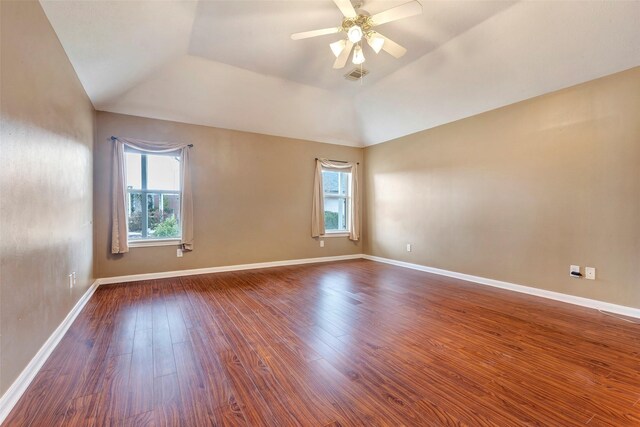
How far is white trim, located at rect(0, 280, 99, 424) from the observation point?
1.47 m

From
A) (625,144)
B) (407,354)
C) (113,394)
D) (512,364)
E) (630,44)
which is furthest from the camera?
(625,144)

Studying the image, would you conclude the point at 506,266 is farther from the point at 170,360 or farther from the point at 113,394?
the point at 113,394

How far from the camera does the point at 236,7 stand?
272 cm

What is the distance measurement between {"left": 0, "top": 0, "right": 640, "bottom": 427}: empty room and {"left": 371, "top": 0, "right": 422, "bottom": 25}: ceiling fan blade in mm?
31

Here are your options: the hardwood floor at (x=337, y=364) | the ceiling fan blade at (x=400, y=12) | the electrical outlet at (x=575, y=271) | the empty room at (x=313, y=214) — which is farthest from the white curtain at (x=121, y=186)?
the electrical outlet at (x=575, y=271)

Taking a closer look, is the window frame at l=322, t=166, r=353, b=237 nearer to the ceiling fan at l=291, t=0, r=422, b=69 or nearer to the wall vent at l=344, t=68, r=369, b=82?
the wall vent at l=344, t=68, r=369, b=82

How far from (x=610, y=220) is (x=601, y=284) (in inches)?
27.1

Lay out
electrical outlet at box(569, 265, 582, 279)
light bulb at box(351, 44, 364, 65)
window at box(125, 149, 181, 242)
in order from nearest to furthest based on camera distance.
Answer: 1. light bulb at box(351, 44, 364, 65)
2. electrical outlet at box(569, 265, 582, 279)
3. window at box(125, 149, 181, 242)

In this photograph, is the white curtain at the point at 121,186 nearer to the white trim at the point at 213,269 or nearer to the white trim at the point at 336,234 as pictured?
the white trim at the point at 213,269

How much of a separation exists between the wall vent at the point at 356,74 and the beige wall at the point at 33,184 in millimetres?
3081

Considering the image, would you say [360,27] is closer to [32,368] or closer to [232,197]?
[232,197]

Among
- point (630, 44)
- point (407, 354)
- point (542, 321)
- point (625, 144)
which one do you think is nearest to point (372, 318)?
point (407, 354)

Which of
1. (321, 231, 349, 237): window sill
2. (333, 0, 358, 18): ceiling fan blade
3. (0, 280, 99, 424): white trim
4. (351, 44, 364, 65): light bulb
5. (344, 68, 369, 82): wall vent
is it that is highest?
(344, 68, 369, 82): wall vent

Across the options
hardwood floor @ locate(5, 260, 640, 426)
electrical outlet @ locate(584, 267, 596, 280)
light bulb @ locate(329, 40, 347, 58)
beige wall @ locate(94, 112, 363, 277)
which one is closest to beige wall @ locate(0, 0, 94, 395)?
hardwood floor @ locate(5, 260, 640, 426)
